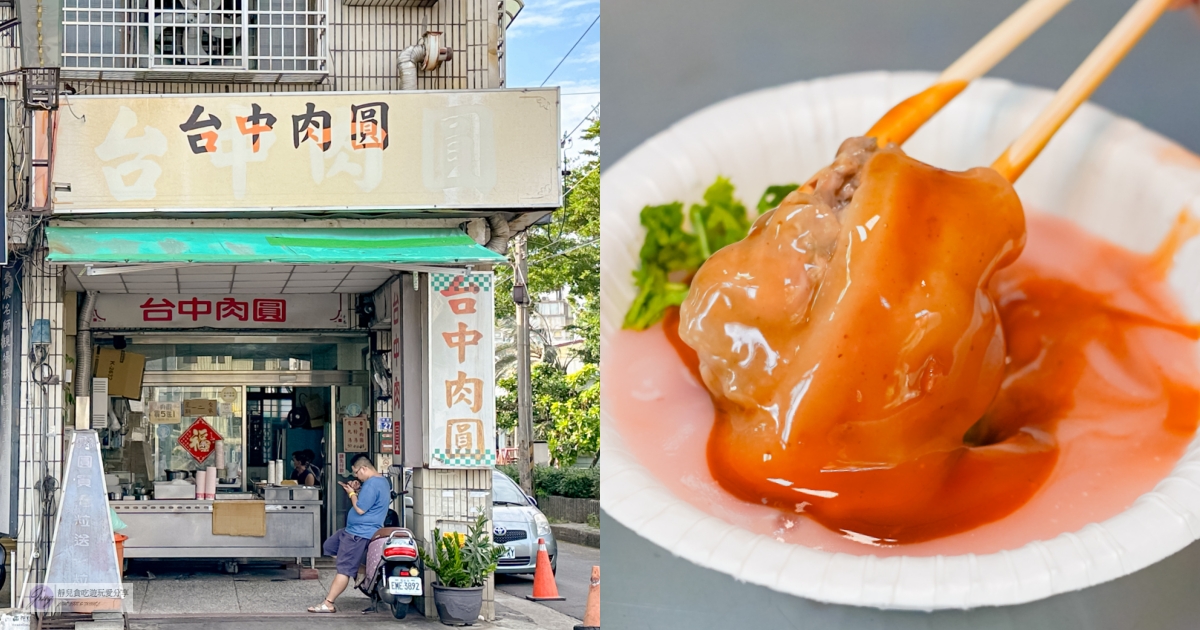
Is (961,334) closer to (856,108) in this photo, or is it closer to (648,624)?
(856,108)

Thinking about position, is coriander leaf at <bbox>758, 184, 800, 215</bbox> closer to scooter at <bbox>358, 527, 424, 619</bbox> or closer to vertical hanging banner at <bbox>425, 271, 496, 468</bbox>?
vertical hanging banner at <bbox>425, 271, 496, 468</bbox>

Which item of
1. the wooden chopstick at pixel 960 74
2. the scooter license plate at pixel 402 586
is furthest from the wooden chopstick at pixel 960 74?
the scooter license plate at pixel 402 586

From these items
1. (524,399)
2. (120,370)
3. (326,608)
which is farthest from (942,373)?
(524,399)

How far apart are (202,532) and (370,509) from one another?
183 cm

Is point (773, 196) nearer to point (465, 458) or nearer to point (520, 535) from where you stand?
point (465, 458)

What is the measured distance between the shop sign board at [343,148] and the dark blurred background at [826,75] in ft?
12.0

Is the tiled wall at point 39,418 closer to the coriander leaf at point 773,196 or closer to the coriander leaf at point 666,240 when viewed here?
the coriander leaf at point 666,240

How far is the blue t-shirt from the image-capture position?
5660 millimetres

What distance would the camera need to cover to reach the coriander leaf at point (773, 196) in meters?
1.75

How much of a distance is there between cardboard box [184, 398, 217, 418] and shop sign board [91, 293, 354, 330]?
0.70 m

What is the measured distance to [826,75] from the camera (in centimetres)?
180

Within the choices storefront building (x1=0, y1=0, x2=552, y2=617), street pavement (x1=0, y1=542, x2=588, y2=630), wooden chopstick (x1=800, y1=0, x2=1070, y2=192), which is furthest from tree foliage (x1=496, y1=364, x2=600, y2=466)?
wooden chopstick (x1=800, y1=0, x2=1070, y2=192)

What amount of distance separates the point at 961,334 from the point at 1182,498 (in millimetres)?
401

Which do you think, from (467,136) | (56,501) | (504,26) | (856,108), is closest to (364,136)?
(467,136)
